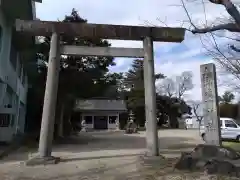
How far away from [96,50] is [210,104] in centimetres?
436

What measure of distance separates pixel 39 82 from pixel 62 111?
2.62 metres

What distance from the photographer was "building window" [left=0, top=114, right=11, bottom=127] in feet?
58.3

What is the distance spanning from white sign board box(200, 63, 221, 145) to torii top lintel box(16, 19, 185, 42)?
183 cm

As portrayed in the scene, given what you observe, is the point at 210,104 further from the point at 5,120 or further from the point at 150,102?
the point at 5,120

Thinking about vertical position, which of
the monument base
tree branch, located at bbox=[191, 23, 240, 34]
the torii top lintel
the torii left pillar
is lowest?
the monument base

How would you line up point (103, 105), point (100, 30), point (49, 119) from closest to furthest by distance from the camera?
point (49, 119)
point (100, 30)
point (103, 105)

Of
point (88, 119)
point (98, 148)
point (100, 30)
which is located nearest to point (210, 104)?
point (100, 30)

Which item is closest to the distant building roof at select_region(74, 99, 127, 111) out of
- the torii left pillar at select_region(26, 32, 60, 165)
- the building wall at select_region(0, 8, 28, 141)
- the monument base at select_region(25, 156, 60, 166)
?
the building wall at select_region(0, 8, 28, 141)

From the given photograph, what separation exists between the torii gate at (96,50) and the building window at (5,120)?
28.4ft

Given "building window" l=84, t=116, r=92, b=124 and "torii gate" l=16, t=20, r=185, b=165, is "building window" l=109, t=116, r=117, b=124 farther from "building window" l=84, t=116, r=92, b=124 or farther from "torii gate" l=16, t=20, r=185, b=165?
"torii gate" l=16, t=20, r=185, b=165

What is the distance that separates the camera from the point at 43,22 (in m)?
10.6

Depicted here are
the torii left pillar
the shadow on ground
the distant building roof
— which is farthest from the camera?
the distant building roof

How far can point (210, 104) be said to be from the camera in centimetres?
993

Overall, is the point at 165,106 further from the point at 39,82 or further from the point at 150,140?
the point at 150,140
